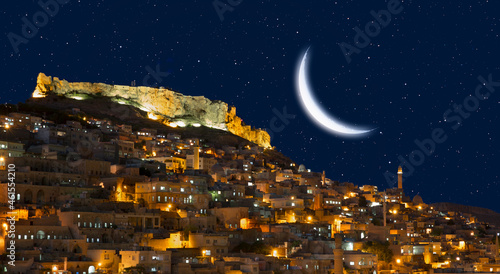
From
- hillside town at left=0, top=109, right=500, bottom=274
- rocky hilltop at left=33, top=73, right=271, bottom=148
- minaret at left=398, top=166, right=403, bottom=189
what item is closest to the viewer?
hillside town at left=0, top=109, right=500, bottom=274

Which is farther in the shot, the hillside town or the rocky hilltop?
the rocky hilltop

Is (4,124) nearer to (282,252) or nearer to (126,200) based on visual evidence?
(126,200)

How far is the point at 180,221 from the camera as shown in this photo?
47.6 metres

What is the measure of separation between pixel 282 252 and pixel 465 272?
12.1 metres

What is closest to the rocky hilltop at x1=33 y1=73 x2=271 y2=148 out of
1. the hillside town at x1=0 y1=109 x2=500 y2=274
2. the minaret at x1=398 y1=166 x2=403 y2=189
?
the minaret at x1=398 y1=166 x2=403 y2=189

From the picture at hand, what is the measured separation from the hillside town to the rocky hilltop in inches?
A: 1404

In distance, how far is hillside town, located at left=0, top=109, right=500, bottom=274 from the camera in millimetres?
37281

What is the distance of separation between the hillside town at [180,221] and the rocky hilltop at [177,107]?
3566 cm

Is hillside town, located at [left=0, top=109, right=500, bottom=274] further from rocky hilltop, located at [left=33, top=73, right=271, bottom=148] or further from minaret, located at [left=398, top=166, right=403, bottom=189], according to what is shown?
rocky hilltop, located at [left=33, top=73, right=271, bottom=148]

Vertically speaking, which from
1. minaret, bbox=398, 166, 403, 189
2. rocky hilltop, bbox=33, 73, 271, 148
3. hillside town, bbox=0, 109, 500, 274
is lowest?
hillside town, bbox=0, 109, 500, 274

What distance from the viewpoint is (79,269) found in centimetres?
3516

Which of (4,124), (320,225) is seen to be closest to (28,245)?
(320,225)

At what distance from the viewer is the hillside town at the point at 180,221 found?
37281mm

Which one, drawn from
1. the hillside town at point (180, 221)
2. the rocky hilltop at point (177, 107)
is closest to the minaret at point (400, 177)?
the hillside town at point (180, 221)
